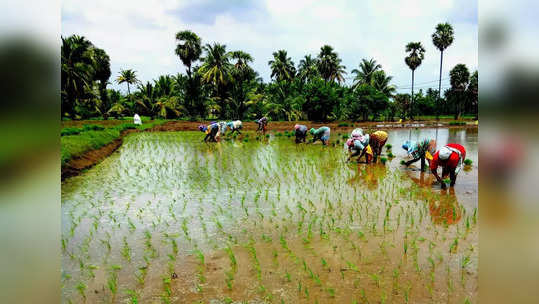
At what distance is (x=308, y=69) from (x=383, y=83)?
10835mm

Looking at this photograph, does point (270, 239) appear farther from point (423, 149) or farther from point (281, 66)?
point (281, 66)

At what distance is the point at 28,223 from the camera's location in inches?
36.1

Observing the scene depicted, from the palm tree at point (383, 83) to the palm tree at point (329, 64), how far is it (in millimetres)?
5637

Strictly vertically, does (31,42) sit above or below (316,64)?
below

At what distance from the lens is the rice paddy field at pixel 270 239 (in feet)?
11.2

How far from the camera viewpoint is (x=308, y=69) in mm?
43781

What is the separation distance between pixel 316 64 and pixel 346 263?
137 feet

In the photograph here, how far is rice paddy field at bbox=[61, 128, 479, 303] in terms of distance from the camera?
3408 mm

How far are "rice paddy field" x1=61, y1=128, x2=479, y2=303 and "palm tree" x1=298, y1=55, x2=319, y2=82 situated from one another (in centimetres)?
3647

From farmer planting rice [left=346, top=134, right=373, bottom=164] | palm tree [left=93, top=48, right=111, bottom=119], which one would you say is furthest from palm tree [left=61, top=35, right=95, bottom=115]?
farmer planting rice [left=346, top=134, right=373, bottom=164]

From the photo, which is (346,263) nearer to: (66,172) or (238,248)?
(238,248)

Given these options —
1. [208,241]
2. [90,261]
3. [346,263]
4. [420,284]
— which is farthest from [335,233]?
[90,261]

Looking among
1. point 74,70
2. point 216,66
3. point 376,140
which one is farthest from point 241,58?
point 376,140

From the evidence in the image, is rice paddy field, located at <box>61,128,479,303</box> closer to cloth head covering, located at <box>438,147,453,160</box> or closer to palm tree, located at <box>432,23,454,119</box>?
cloth head covering, located at <box>438,147,453,160</box>
